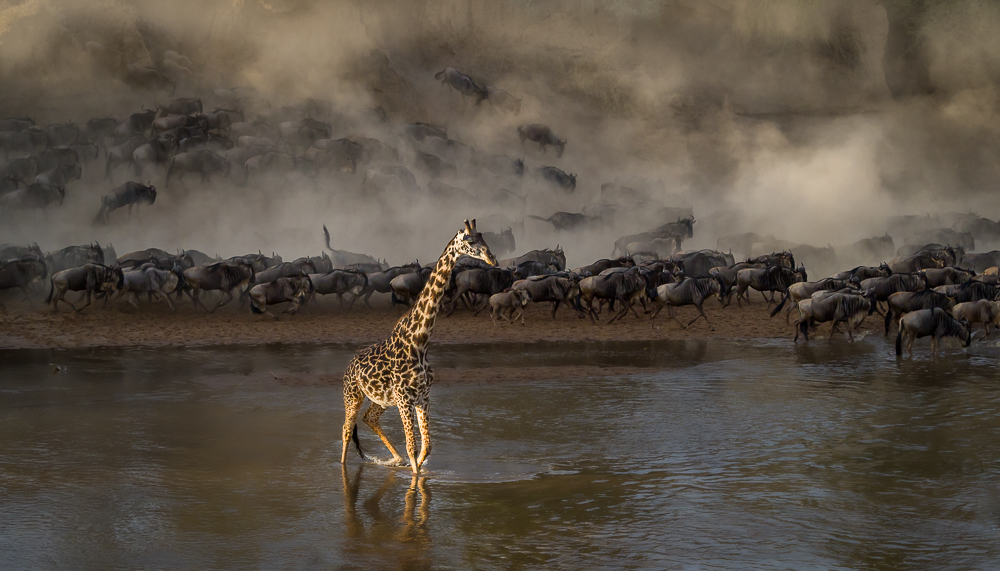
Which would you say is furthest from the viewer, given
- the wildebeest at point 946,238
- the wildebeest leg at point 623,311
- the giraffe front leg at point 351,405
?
the wildebeest at point 946,238

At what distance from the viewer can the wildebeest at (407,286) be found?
21156mm

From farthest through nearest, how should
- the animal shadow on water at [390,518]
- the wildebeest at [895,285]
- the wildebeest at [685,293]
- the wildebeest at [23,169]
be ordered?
the wildebeest at [23,169] → the wildebeest at [685,293] → the wildebeest at [895,285] → the animal shadow on water at [390,518]

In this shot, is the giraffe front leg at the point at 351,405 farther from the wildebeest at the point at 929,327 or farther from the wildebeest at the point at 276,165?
the wildebeest at the point at 276,165

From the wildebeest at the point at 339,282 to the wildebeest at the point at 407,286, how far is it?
777 mm

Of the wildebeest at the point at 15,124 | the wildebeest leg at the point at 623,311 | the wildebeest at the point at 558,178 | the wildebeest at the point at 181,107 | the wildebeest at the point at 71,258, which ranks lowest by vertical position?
the wildebeest leg at the point at 623,311

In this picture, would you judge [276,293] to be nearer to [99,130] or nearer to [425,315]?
[425,315]

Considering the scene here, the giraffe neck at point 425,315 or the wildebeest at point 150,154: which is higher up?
the wildebeest at point 150,154

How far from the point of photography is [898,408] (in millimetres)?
10234

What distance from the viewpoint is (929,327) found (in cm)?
1416

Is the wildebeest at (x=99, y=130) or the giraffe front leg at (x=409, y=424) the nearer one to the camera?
the giraffe front leg at (x=409, y=424)

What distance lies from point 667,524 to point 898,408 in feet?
16.9

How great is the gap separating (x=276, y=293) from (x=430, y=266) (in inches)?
187

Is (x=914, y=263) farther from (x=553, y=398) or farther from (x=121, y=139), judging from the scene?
(x=121, y=139)

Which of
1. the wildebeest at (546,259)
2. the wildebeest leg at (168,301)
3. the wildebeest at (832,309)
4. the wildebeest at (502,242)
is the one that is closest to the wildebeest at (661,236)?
the wildebeest at (502,242)
